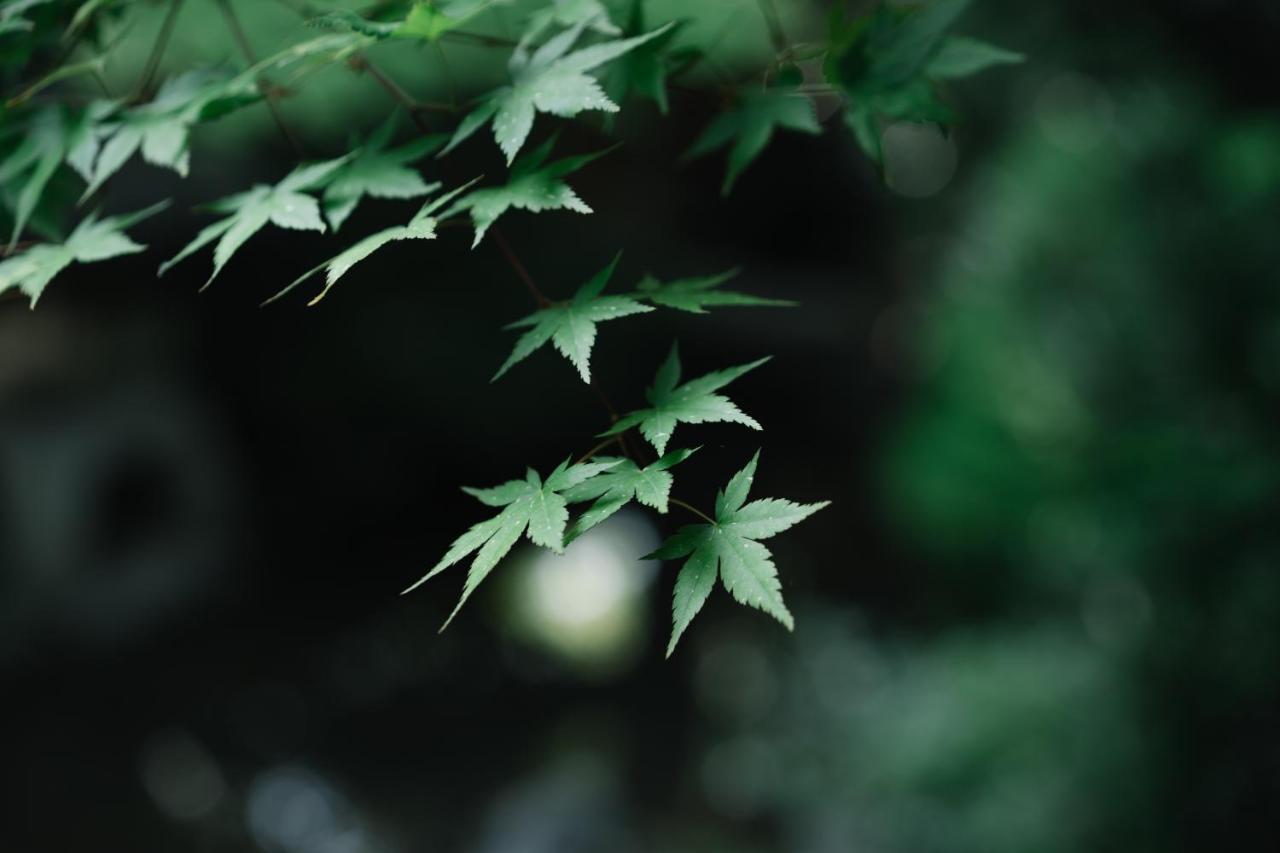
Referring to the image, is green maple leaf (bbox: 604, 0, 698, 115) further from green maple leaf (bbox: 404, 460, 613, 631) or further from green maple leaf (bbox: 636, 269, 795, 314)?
green maple leaf (bbox: 404, 460, 613, 631)

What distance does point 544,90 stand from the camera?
1.13 m

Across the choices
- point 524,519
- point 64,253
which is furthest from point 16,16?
point 524,519

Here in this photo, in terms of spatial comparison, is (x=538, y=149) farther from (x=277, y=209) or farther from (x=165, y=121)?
(x=165, y=121)

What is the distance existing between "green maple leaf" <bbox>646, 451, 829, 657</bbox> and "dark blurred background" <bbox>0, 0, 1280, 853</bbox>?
222 cm

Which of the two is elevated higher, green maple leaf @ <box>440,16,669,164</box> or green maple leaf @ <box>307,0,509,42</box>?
green maple leaf @ <box>307,0,509,42</box>

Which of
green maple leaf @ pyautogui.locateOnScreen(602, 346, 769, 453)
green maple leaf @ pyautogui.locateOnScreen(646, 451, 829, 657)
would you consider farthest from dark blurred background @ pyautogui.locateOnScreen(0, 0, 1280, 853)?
green maple leaf @ pyautogui.locateOnScreen(646, 451, 829, 657)

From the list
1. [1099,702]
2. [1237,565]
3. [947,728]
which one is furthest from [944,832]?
[1237,565]

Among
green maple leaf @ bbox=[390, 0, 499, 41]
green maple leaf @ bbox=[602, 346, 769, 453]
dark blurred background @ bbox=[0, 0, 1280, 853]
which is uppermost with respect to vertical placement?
green maple leaf @ bbox=[390, 0, 499, 41]

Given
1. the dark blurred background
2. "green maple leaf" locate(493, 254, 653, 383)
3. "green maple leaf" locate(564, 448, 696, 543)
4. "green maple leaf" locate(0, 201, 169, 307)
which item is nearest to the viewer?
"green maple leaf" locate(564, 448, 696, 543)

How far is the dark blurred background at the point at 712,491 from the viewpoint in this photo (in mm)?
3246

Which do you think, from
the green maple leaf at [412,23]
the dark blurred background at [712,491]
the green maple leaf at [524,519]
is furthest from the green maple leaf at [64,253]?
the dark blurred background at [712,491]

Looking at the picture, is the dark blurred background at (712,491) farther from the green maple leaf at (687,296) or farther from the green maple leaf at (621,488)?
the green maple leaf at (621,488)

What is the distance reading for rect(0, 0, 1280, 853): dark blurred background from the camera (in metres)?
3.25

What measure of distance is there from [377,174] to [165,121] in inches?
12.1
